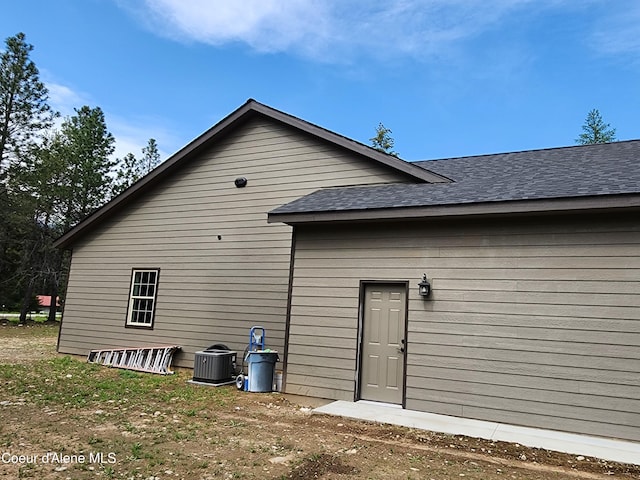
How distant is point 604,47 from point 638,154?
1502 centimetres

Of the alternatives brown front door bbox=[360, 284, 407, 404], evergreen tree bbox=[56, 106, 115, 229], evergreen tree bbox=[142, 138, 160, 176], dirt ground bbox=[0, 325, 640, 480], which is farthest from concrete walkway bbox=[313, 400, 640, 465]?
evergreen tree bbox=[142, 138, 160, 176]

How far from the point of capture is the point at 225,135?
10281 millimetres

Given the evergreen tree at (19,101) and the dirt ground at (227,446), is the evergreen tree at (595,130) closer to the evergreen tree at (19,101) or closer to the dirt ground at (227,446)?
the dirt ground at (227,446)

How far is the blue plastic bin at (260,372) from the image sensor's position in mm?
7547

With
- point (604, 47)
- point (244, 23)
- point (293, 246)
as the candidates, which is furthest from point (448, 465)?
point (604, 47)

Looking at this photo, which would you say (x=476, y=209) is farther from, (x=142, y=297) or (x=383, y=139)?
(x=383, y=139)

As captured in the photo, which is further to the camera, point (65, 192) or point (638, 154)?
point (65, 192)

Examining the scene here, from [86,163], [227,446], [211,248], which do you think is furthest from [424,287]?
[86,163]

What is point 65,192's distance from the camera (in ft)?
76.3

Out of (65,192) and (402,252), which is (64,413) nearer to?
(402,252)

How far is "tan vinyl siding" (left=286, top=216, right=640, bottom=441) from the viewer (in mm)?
5281

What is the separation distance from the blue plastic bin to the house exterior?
0.45 meters

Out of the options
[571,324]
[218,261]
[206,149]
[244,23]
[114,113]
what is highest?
[114,113]

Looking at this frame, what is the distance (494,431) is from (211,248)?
6.79 meters
